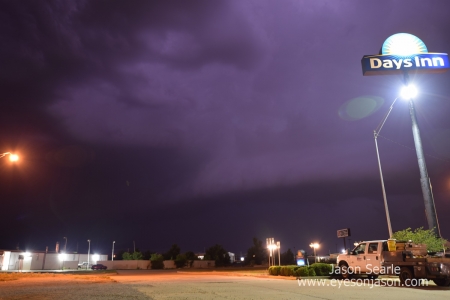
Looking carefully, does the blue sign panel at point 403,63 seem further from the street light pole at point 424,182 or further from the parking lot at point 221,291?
the parking lot at point 221,291

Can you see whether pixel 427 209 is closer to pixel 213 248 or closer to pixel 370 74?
pixel 370 74

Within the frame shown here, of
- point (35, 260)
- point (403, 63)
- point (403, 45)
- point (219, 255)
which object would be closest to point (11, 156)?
point (403, 63)

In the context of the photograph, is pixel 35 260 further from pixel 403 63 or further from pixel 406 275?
pixel 406 275

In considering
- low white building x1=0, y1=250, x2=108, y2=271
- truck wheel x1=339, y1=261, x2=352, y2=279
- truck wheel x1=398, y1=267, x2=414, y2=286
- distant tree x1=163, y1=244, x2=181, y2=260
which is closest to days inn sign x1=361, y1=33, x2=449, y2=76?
truck wheel x1=339, y1=261, x2=352, y2=279

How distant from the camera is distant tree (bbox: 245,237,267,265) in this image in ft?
269

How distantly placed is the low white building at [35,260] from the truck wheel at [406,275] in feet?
181

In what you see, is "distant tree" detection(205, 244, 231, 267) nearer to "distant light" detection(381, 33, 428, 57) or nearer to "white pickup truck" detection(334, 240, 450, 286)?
"distant light" detection(381, 33, 428, 57)

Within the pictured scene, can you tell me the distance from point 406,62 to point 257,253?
5889 cm

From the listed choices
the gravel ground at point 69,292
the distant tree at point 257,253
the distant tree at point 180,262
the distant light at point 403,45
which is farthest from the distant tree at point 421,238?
the distant tree at point 257,253

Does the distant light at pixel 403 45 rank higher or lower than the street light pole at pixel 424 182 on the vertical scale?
higher

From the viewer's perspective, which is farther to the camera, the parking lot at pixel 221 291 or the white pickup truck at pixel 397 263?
the white pickup truck at pixel 397 263

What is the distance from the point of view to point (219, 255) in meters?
83.1

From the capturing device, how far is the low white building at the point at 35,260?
55.2m

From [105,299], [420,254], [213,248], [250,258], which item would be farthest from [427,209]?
[213,248]
